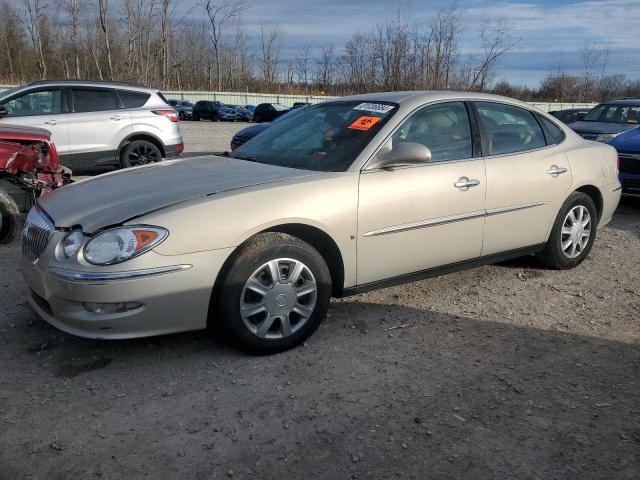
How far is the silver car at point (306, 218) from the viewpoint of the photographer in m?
2.93

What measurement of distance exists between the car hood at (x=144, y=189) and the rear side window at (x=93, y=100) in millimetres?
6066

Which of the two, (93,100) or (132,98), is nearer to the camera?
(93,100)

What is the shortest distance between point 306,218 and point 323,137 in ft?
3.11

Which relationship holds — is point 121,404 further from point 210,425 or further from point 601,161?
point 601,161

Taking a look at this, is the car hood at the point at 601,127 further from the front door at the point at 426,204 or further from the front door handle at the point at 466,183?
the front door handle at the point at 466,183

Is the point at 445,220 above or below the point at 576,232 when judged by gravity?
above

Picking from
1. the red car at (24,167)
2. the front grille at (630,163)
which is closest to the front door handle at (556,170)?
the front grille at (630,163)

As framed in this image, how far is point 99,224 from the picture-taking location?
2969 millimetres

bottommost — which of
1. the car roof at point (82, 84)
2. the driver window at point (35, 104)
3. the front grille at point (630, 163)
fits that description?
the front grille at point (630, 163)

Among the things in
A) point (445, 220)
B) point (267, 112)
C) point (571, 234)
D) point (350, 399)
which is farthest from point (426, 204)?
point (267, 112)

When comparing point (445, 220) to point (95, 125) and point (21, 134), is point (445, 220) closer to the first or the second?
point (21, 134)

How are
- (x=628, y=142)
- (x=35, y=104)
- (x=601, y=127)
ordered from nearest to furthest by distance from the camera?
(x=628, y=142), (x=35, y=104), (x=601, y=127)

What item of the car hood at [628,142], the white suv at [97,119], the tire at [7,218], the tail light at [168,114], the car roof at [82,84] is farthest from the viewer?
the tail light at [168,114]

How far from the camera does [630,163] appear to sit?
7746 mm
